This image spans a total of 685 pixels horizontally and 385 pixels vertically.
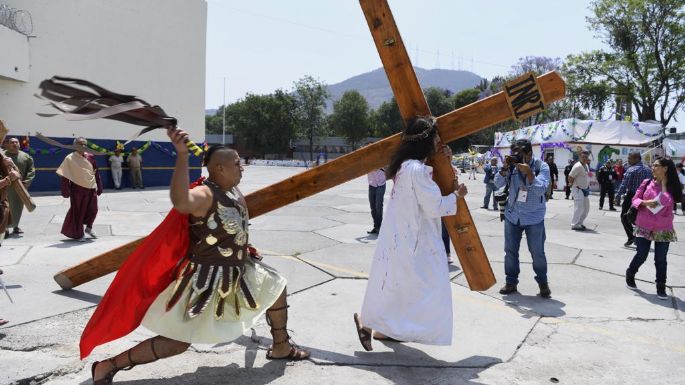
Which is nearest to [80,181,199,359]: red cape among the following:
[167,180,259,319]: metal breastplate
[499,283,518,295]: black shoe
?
[167,180,259,319]: metal breastplate

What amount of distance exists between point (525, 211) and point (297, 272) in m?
2.70

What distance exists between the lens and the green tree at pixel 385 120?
66938mm

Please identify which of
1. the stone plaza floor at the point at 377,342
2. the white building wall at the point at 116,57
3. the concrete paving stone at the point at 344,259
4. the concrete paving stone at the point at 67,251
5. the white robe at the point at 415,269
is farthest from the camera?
the white building wall at the point at 116,57

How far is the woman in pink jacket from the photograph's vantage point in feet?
17.7

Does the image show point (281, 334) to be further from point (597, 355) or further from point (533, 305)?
point (533, 305)

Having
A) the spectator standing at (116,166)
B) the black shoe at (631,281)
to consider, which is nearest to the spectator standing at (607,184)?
the black shoe at (631,281)

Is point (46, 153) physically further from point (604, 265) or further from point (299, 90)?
point (299, 90)

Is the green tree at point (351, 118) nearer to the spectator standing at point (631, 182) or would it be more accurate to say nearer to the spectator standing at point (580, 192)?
the spectator standing at point (580, 192)

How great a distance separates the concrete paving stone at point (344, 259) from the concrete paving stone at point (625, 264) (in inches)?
122

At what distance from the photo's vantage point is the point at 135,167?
737 inches

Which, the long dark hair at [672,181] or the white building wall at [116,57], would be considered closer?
the long dark hair at [672,181]

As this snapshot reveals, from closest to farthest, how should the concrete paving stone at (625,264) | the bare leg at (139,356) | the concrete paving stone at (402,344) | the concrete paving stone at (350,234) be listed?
the bare leg at (139,356) < the concrete paving stone at (402,344) < the concrete paving stone at (625,264) < the concrete paving stone at (350,234)

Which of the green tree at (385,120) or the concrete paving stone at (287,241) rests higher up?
the green tree at (385,120)

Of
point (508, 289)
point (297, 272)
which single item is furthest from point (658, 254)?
point (297, 272)
